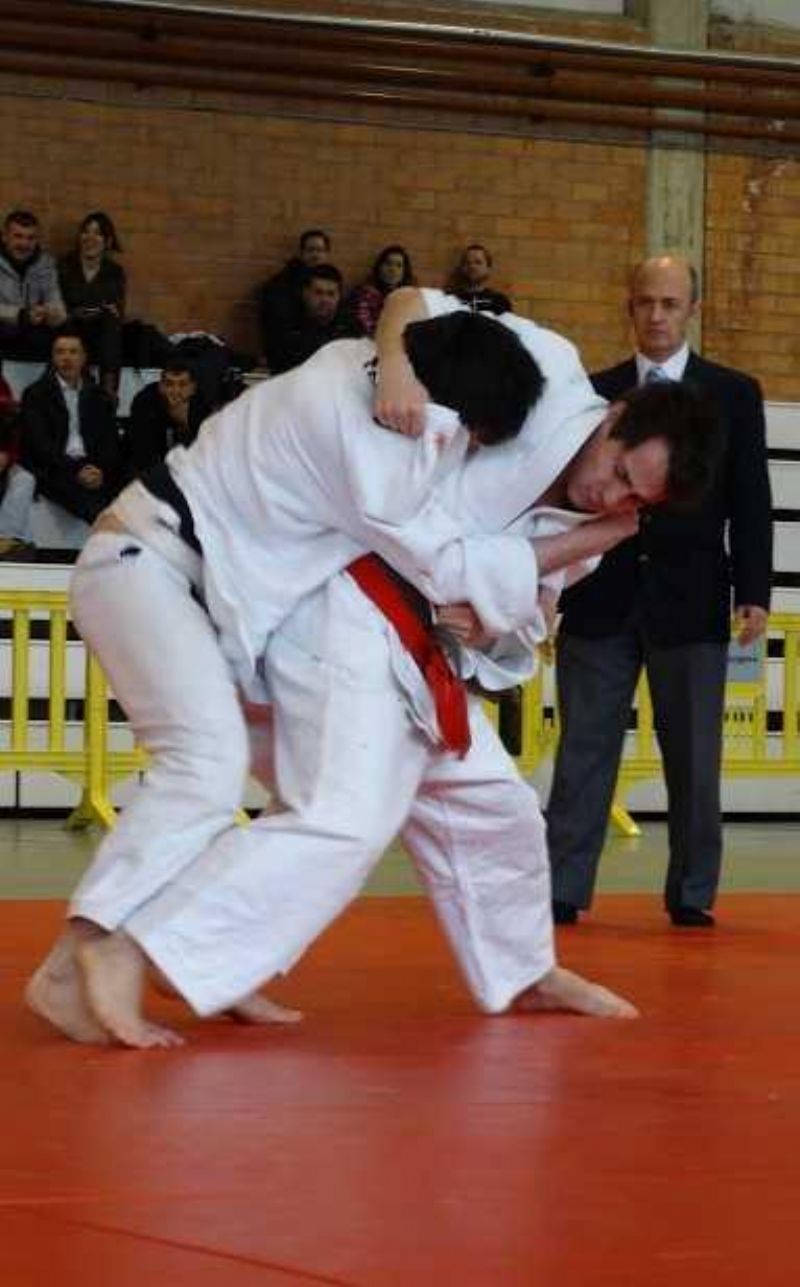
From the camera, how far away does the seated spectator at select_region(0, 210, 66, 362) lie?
12.3 metres

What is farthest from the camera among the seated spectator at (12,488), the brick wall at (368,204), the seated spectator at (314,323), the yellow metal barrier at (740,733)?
the brick wall at (368,204)

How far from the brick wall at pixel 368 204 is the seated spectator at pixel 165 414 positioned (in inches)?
65.4

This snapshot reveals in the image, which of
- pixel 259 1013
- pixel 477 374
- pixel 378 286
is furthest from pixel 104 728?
pixel 477 374

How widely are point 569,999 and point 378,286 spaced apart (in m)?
9.36

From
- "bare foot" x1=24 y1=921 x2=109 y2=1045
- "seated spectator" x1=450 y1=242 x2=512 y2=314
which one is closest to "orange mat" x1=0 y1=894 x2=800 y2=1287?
"bare foot" x1=24 y1=921 x2=109 y2=1045

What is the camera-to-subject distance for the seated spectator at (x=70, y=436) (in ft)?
37.9

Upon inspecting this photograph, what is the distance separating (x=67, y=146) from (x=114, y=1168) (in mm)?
11074

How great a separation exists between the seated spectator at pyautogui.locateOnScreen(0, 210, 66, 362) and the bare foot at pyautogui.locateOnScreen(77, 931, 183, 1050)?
8949 mm

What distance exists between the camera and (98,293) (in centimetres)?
1248

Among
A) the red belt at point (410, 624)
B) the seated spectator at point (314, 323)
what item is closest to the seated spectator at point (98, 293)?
the seated spectator at point (314, 323)

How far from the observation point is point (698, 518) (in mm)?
6090

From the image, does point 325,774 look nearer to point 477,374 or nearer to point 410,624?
point 410,624

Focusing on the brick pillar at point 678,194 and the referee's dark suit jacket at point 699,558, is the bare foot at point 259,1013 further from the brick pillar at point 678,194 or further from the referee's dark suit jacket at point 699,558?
the brick pillar at point 678,194

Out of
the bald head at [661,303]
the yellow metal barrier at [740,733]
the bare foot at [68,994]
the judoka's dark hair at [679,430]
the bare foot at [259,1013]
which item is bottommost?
the yellow metal barrier at [740,733]
